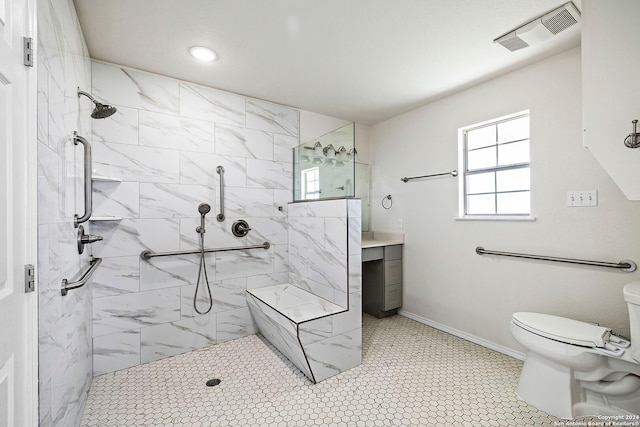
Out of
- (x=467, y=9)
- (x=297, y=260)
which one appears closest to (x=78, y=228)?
(x=297, y=260)

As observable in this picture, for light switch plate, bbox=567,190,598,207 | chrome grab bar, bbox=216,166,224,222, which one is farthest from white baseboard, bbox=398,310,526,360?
chrome grab bar, bbox=216,166,224,222

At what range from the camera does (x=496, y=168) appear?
248 centimetres

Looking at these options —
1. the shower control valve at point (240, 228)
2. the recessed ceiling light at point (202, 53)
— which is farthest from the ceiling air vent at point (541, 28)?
the shower control valve at point (240, 228)

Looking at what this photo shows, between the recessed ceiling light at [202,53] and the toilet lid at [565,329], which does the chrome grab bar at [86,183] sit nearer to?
the recessed ceiling light at [202,53]

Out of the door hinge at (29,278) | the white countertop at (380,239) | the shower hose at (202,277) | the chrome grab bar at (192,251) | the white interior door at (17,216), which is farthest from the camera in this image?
the white countertop at (380,239)

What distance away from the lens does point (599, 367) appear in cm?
157

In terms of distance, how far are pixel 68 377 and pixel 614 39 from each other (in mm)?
3154

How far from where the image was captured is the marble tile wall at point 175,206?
6.95 feet

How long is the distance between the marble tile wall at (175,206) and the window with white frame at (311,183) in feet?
0.84

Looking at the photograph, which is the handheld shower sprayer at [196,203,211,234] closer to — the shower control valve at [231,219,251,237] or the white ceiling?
the shower control valve at [231,219,251,237]

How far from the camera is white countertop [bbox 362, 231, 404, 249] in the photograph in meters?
2.98

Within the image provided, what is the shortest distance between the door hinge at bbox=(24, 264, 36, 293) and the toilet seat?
247 centimetres

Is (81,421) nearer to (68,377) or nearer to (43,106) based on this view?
(68,377)

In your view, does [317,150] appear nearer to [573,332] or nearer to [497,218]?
[497,218]
